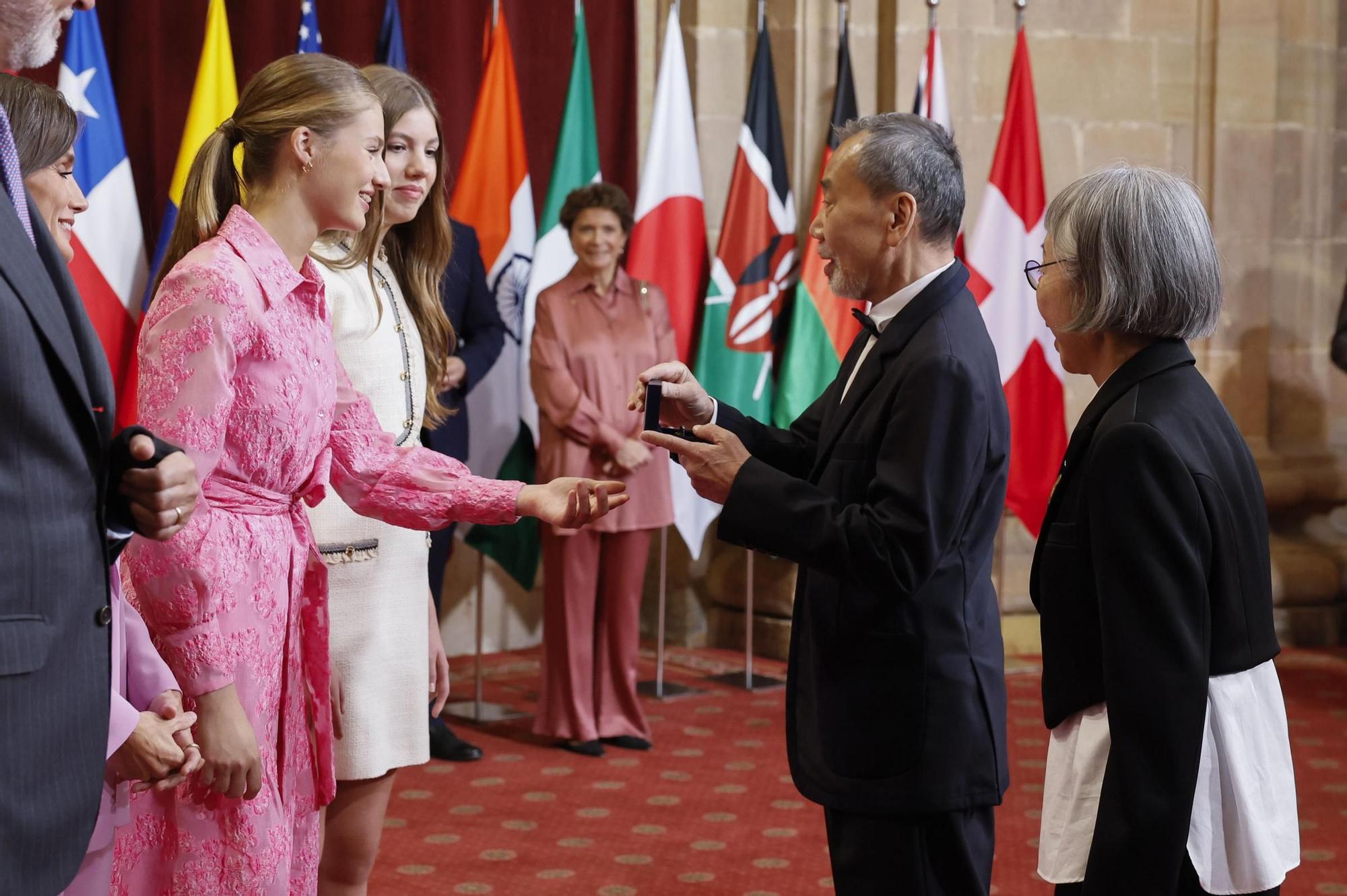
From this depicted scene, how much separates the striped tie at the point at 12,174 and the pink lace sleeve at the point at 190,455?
385 mm

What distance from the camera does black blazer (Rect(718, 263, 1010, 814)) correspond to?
6.83 feet

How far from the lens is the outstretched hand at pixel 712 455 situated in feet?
7.14

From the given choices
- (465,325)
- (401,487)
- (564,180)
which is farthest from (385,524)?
(564,180)

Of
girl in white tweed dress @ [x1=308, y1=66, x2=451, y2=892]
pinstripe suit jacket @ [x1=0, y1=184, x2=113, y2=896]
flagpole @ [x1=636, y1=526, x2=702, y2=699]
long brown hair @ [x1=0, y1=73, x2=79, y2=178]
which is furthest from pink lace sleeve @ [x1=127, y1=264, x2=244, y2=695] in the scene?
flagpole @ [x1=636, y1=526, x2=702, y2=699]

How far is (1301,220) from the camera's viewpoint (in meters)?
7.04

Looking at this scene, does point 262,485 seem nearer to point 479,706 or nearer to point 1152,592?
point 1152,592

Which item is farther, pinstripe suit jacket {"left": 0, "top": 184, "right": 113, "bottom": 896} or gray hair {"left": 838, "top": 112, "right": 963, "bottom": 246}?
gray hair {"left": 838, "top": 112, "right": 963, "bottom": 246}

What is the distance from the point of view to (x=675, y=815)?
4.44m

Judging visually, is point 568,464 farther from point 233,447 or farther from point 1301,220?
point 1301,220

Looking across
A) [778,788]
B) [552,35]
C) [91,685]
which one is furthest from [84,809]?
[552,35]

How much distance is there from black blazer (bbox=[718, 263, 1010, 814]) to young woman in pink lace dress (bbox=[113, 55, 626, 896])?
1.24 feet

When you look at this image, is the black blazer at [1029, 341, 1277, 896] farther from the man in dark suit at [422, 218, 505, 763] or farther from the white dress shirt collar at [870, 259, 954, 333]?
the man in dark suit at [422, 218, 505, 763]

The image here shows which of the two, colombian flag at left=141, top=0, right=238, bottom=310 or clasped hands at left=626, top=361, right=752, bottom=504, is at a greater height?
colombian flag at left=141, top=0, right=238, bottom=310

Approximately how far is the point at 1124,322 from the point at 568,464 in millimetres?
3599
